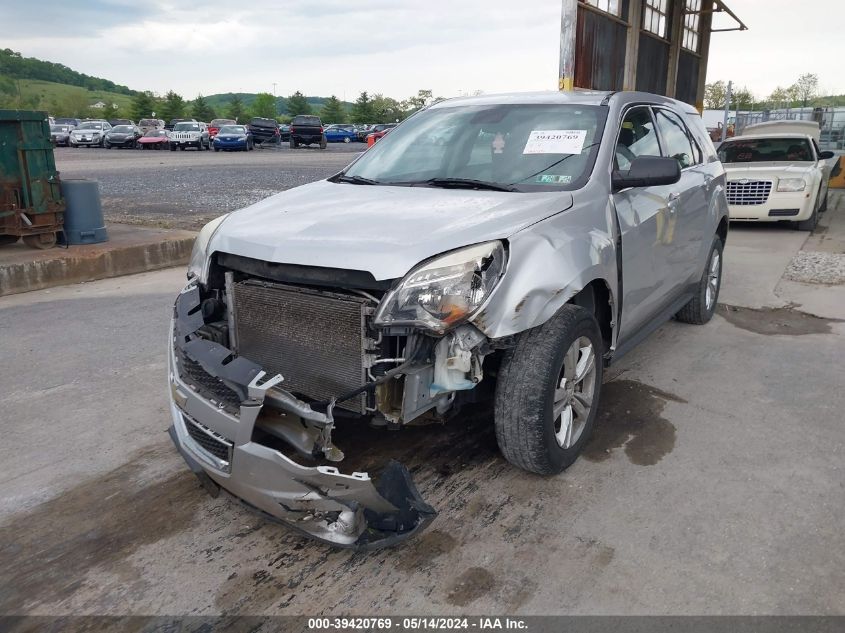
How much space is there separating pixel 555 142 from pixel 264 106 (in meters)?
116

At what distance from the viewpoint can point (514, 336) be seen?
288cm

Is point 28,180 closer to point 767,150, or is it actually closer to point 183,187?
point 183,187

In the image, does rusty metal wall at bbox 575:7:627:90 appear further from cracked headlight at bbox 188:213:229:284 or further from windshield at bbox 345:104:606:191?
cracked headlight at bbox 188:213:229:284

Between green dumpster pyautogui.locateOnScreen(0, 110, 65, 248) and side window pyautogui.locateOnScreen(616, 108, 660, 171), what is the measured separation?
6.17m

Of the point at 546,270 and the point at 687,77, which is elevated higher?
the point at 687,77

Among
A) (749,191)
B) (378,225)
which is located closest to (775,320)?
(378,225)

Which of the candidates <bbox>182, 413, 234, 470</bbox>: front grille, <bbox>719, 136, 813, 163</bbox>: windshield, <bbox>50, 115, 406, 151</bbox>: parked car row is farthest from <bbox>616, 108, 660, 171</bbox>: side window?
<bbox>50, 115, 406, 151</bbox>: parked car row

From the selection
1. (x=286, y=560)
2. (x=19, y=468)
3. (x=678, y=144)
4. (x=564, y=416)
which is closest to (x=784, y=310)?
(x=678, y=144)

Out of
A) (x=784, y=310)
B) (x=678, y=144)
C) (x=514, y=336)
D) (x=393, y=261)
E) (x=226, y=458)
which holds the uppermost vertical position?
(x=678, y=144)

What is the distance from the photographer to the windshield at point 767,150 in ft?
38.1

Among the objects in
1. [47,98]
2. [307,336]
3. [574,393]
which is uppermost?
[47,98]

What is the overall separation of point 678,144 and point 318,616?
13.2 feet

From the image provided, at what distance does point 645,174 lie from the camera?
3.48 m

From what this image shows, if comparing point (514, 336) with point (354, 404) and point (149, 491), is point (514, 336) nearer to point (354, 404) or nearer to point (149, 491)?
point (354, 404)
